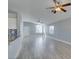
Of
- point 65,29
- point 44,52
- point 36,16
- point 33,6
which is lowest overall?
point 44,52

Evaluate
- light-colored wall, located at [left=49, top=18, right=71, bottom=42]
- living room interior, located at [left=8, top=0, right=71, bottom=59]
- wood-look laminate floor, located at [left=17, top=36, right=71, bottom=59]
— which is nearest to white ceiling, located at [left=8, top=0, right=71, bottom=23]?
living room interior, located at [left=8, top=0, right=71, bottom=59]

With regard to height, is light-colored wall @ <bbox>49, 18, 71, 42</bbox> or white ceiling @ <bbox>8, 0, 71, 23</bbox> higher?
white ceiling @ <bbox>8, 0, 71, 23</bbox>

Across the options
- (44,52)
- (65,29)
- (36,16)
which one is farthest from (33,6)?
(65,29)

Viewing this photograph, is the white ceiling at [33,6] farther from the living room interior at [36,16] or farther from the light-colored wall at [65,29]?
the light-colored wall at [65,29]

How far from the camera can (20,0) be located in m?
6.77

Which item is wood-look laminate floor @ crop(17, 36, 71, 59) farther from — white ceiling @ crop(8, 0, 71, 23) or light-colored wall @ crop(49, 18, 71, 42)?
white ceiling @ crop(8, 0, 71, 23)

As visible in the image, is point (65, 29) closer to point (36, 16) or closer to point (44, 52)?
point (36, 16)

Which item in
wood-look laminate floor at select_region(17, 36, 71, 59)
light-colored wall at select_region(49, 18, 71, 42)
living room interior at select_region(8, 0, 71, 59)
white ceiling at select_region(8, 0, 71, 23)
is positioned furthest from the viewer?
light-colored wall at select_region(49, 18, 71, 42)

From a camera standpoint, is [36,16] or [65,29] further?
[36,16]

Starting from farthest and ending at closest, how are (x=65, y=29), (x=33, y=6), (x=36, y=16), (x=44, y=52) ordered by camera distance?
(x=36, y=16)
(x=65, y=29)
(x=33, y=6)
(x=44, y=52)

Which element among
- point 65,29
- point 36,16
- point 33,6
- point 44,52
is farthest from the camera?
point 36,16
